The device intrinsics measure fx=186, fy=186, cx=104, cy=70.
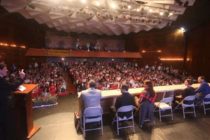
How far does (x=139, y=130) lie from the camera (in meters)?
4.38

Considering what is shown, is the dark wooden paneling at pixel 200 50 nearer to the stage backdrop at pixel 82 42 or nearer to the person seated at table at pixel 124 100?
the person seated at table at pixel 124 100

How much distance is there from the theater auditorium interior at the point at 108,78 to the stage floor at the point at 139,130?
0.07 ft

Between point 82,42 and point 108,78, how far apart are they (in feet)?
30.6

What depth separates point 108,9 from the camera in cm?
738

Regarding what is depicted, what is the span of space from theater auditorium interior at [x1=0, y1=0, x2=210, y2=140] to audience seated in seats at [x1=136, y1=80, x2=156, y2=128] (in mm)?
23

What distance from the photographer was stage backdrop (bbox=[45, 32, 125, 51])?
17.3 m

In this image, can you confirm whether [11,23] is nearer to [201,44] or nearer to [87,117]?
[87,117]

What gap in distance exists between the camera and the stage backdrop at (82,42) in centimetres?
1730

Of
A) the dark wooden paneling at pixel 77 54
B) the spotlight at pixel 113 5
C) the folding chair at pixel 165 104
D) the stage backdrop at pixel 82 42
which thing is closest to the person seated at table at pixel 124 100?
the folding chair at pixel 165 104

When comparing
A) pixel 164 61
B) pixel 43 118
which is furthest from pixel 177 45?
pixel 43 118

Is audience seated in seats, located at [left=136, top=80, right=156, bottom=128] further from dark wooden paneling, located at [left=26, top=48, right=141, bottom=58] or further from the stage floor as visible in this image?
dark wooden paneling, located at [left=26, top=48, right=141, bottom=58]

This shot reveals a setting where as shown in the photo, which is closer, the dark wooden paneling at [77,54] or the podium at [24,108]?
the podium at [24,108]

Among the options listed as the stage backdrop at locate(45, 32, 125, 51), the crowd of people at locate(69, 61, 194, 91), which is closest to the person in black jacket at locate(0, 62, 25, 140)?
the crowd of people at locate(69, 61, 194, 91)

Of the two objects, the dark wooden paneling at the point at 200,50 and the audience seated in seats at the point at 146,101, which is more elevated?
the dark wooden paneling at the point at 200,50
